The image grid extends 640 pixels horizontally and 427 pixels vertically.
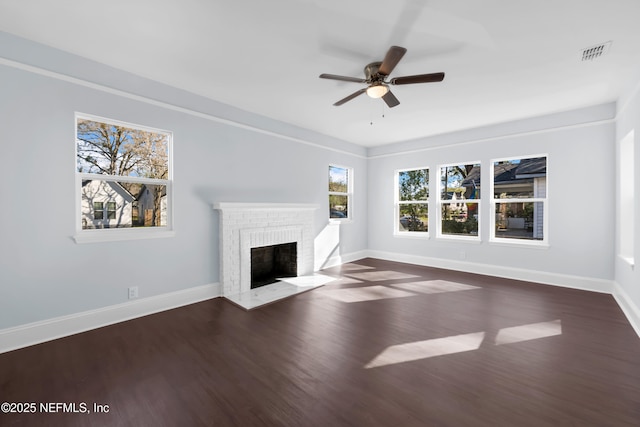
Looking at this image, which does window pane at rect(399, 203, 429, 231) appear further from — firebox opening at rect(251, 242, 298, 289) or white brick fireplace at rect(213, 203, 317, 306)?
firebox opening at rect(251, 242, 298, 289)

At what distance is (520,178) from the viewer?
488 cm

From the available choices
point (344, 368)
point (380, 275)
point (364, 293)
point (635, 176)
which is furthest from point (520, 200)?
point (344, 368)

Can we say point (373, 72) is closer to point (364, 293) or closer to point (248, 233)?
point (248, 233)

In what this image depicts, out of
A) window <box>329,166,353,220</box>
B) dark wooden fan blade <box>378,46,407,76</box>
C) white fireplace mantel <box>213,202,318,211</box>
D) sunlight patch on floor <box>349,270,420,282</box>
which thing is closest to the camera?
dark wooden fan blade <box>378,46,407,76</box>

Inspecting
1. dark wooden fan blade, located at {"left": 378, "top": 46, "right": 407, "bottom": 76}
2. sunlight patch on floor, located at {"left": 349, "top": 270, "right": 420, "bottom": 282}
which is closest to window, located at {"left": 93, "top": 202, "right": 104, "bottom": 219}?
dark wooden fan blade, located at {"left": 378, "top": 46, "right": 407, "bottom": 76}

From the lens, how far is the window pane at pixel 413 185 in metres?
6.06

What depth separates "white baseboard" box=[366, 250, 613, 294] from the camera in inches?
163

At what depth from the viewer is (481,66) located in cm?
293

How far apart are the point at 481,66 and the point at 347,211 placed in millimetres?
4004

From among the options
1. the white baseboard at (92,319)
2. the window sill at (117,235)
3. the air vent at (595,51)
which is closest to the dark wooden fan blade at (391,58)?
the air vent at (595,51)

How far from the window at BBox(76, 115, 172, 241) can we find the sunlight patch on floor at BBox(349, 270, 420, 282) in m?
3.29

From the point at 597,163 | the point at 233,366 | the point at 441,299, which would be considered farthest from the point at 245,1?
the point at 597,163

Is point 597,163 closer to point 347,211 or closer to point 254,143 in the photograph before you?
point 347,211

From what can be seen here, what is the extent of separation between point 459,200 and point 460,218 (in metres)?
0.37
